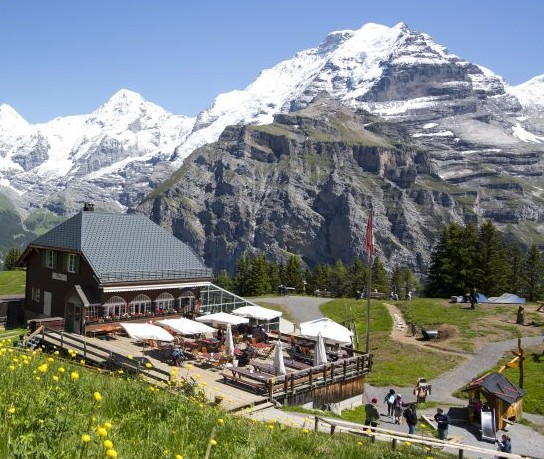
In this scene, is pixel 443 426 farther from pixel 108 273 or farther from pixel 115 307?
pixel 108 273

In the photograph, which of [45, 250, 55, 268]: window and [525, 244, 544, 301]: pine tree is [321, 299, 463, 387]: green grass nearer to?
[45, 250, 55, 268]: window

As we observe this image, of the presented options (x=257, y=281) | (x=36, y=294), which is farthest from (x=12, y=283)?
(x=257, y=281)

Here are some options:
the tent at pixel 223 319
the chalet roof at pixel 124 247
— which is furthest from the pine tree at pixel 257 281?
the tent at pixel 223 319

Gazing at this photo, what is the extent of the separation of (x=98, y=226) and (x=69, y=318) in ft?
24.9

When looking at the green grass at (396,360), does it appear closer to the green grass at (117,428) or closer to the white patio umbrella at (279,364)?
the white patio umbrella at (279,364)

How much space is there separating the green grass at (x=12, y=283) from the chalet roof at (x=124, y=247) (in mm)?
24839

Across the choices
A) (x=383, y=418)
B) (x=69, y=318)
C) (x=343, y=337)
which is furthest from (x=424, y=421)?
(x=69, y=318)

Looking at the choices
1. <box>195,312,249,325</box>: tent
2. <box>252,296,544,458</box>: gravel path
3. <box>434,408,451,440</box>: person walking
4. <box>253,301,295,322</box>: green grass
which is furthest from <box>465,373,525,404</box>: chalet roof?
<box>253,301,295,322</box>: green grass

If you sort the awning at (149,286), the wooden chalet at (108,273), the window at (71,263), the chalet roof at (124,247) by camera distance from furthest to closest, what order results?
the window at (71,263) < the chalet roof at (124,247) < the wooden chalet at (108,273) < the awning at (149,286)

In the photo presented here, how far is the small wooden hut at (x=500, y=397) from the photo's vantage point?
87.7 ft

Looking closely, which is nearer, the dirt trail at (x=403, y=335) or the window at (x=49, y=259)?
the window at (x=49, y=259)

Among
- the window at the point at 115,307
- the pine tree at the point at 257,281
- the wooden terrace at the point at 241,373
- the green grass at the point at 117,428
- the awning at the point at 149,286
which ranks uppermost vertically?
the green grass at the point at 117,428

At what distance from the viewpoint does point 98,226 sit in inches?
1578

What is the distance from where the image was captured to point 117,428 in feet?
23.2
